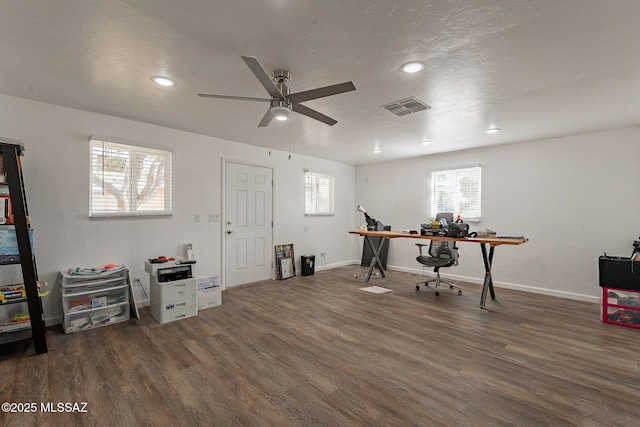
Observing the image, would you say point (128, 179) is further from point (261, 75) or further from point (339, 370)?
point (339, 370)

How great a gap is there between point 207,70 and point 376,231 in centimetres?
376

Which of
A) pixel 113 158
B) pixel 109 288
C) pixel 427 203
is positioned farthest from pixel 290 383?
pixel 427 203

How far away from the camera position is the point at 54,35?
1.93 metres

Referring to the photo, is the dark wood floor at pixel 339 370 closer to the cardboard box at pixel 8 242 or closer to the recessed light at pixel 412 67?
the cardboard box at pixel 8 242

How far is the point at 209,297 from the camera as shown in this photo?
3793mm

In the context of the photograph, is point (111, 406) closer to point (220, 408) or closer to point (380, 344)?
point (220, 408)

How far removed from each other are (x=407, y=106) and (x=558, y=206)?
10.4 ft

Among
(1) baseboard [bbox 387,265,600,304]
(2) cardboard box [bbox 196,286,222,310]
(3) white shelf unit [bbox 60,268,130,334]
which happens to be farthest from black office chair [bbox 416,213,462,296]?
(3) white shelf unit [bbox 60,268,130,334]

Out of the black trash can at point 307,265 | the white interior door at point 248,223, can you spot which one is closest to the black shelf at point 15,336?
the white interior door at point 248,223

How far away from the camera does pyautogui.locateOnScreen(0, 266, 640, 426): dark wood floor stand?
1.80 meters

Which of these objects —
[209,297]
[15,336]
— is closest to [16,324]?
[15,336]

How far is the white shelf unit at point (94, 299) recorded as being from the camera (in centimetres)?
300

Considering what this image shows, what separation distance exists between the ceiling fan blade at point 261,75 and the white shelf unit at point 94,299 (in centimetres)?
275

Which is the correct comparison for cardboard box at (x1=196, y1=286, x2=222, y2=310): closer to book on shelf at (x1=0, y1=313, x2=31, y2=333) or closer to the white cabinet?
the white cabinet
